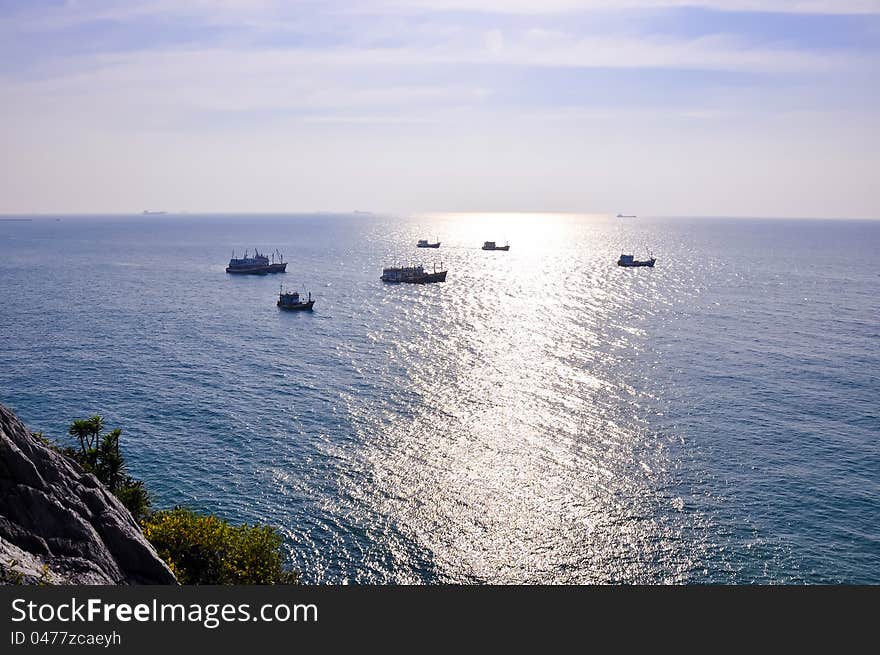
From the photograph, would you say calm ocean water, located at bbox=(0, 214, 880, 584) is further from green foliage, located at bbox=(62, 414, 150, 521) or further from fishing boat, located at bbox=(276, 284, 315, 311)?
fishing boat, located at bbox=(276, 284, 315, 311)

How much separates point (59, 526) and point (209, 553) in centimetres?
1311

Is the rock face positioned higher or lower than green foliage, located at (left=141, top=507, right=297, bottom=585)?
higher

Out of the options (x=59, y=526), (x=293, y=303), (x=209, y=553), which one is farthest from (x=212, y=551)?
(x=293, y=303)

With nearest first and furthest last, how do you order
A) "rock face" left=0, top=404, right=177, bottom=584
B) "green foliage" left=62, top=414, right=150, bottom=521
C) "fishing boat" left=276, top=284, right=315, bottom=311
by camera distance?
"rock face" left=0, top=404, right=177, bottom=584
"green foliage" left=62, top=414, right=150, bottom=521
"fishing boat" left=276, top=284, right=315, bottom=311

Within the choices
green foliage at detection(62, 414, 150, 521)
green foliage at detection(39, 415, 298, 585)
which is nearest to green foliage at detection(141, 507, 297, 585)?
green foliage at detection(39, 415, 298, 585)

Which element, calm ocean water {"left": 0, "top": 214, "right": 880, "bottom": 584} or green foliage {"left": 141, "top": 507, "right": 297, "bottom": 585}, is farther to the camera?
calm ocean water {"left": 0, "top": 214, "right": 880, "bottom": 584}

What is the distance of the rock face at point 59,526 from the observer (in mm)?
34281

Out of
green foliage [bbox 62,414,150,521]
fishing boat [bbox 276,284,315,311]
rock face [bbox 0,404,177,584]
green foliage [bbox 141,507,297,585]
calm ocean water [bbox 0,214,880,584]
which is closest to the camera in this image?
rock face [bbox 0,404,177,584]

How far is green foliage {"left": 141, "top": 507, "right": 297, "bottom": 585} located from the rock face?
17.4ft

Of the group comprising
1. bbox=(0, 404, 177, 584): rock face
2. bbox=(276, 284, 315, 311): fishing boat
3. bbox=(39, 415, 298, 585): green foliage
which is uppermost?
bbox=(276, 284, 315, 311): fishing boat

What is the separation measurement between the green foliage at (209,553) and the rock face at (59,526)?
17.4ft

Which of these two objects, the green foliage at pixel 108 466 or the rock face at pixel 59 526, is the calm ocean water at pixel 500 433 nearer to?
the green foliage at pixel 108 466

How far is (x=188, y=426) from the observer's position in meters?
86.4

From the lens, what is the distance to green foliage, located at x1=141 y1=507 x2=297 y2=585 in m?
46.0
